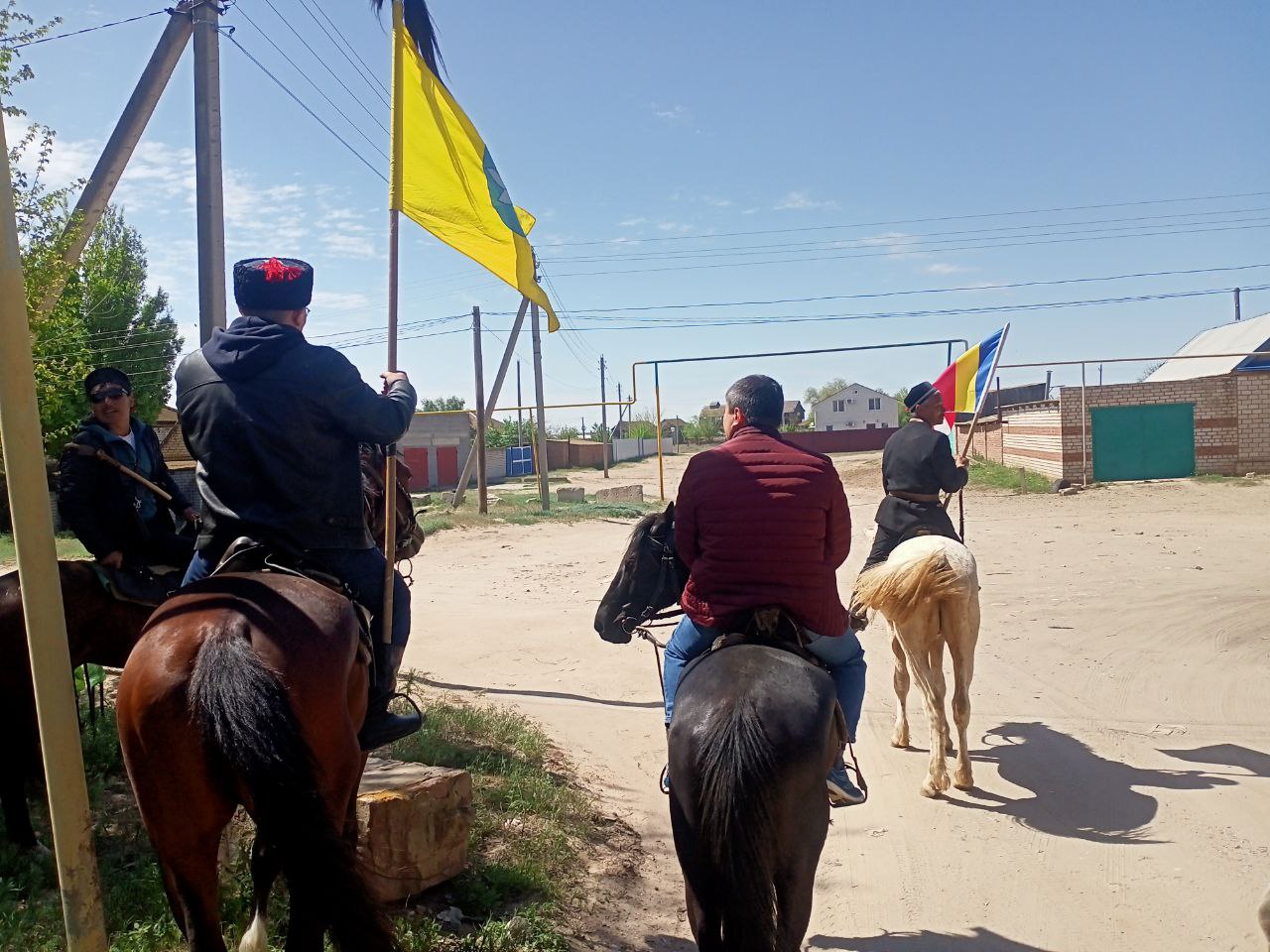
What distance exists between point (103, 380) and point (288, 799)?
3.12m

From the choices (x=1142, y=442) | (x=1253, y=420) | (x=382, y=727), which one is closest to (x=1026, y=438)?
(x=1142, y=442)

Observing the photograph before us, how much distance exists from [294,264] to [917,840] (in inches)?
164

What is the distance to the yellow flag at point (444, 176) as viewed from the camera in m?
4.65

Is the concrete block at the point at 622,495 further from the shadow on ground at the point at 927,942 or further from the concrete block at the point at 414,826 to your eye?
the shadow on ground at the point at 927,942

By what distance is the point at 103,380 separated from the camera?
448 cm

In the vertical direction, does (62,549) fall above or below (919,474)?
below

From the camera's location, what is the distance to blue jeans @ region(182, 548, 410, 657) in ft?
10.5

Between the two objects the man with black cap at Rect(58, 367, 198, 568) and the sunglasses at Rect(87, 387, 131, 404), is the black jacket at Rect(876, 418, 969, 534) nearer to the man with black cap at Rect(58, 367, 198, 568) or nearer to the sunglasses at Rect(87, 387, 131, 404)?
the man with black cap at Rect(58, 367, 198, 568)

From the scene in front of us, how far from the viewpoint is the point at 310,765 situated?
233 centimetres

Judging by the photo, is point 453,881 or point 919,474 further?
point 919,474

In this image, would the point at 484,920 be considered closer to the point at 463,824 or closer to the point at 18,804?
the point at 463,824

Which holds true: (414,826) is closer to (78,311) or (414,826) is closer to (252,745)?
(252,745)

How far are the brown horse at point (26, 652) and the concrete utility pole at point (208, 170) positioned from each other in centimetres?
290

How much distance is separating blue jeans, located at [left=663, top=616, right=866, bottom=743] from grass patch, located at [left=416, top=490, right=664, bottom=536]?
15.4 meters
